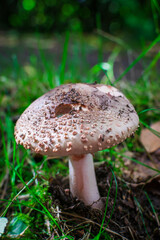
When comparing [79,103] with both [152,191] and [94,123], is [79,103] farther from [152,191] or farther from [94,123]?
[152,191]

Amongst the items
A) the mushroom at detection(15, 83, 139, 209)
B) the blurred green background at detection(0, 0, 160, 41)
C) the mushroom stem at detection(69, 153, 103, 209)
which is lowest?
the mushroom stem at detection(69, 153, 103, 209)

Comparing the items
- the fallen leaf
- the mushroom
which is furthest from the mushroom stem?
the fallen leaf

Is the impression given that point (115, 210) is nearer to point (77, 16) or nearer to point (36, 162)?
point (36, 162)

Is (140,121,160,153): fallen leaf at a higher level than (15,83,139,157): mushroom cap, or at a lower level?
lower

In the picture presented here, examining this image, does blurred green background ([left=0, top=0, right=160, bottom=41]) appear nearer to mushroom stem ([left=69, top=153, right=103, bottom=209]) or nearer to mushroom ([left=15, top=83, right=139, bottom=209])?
mushroom ([left=15, top=83, right=139, bottom=209])

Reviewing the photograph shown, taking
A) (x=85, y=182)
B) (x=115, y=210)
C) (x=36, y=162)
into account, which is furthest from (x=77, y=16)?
(x=115, y=210)

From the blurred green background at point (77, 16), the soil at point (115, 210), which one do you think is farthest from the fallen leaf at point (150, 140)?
the blurred green background at point (77, 16)

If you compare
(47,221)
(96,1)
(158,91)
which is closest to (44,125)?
(47,221)
